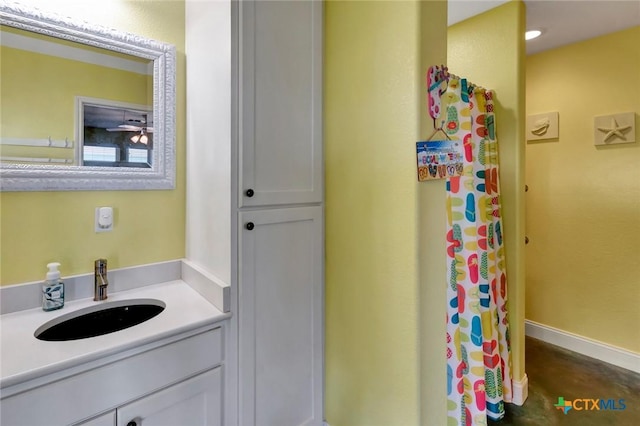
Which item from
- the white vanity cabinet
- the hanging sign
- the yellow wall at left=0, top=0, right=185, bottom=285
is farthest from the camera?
the yellow wall at left=0, top=0, right=185, bottom=285

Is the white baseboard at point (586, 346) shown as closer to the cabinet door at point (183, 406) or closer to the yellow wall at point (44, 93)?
the cabinet door at point (183, 406)

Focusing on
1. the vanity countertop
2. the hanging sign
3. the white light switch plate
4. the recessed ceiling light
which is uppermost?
the recessed ceiling light

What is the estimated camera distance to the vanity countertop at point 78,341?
2.68ft

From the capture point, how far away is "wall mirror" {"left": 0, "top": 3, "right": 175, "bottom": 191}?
1130mm

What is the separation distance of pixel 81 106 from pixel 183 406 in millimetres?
1239

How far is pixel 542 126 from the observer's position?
2506mm

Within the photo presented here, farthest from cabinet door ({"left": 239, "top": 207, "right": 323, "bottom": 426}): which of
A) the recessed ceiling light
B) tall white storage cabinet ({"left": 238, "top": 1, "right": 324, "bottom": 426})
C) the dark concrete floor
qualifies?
the recessed ceiling light

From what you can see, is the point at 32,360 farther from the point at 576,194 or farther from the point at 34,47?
the point at 576,194

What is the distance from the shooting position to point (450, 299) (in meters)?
1.46

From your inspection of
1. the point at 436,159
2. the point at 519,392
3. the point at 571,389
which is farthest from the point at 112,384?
the point at 571,389

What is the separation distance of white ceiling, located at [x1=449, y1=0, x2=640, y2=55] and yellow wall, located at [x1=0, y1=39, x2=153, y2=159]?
1957 mm

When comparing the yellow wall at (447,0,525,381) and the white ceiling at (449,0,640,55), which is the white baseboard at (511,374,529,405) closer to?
the yellow wall at (447,0,525,381)

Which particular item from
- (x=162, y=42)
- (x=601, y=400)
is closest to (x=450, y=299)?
(x=601, y=400)

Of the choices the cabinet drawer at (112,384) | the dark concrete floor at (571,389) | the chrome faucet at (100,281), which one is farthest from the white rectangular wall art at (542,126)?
the chrome faucet at (100,281)
